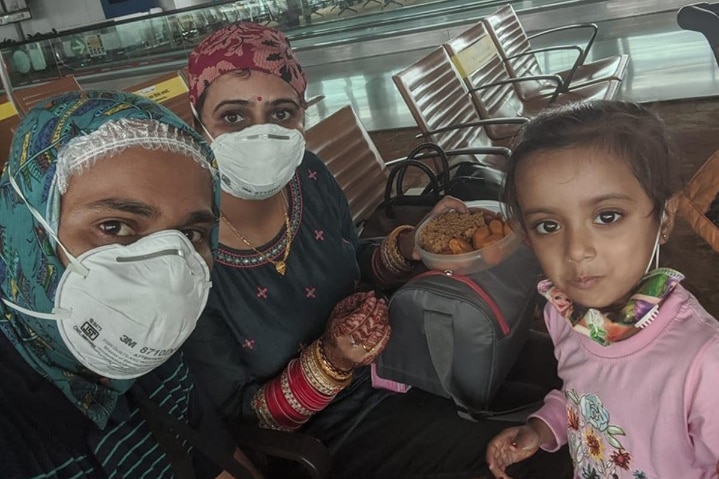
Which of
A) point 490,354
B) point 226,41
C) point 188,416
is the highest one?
point 226,41


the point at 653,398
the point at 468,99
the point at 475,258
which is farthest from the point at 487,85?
the point at 653,398

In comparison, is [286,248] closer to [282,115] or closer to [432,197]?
[282,115]

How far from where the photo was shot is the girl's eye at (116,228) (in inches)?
32.7

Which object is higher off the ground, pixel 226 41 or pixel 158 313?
pixel 226 41

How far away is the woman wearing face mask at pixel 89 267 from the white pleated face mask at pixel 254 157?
43 centimetres

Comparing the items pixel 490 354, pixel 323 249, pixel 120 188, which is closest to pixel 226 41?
pixel 323 249

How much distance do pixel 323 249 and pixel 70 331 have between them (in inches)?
30.7

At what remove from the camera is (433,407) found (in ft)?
4.78

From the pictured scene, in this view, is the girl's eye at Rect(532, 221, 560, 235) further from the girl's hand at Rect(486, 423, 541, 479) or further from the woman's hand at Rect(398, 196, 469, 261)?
the woman's hand at Rect(398, 196, 469, 261)

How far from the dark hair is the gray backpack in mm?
328

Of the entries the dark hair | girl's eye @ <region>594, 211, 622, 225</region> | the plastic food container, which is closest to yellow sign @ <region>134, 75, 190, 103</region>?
the plastic food container

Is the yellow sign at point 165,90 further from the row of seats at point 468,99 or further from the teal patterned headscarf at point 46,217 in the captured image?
the teal patterned headscarf at point 46,217

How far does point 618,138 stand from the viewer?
3.21 feet

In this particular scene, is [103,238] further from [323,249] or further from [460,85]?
[460,85]
